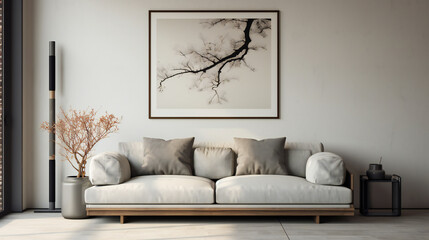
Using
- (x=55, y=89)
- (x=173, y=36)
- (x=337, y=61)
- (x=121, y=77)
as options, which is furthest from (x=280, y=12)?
(x=55, y=89)

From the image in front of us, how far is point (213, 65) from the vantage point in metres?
5.36

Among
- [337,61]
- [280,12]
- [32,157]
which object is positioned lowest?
[32,157]

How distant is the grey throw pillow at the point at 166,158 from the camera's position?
4914 millimetres

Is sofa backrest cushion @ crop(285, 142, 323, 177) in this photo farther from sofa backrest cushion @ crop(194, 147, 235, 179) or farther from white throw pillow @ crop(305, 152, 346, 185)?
sofa backrest cushion @ crop(194, 147, 235, 179)

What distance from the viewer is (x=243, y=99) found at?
5363 millimetres

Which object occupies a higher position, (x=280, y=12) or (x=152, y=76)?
(x=280, y=12)

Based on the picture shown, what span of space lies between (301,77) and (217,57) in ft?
3.24

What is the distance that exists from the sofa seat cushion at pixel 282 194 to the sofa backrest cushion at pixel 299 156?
0.57 meters

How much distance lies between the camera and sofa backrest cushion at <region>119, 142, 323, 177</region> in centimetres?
503

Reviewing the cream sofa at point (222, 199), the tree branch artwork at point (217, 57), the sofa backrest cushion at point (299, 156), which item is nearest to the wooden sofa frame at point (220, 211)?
the cream sofa at point (222, 199)

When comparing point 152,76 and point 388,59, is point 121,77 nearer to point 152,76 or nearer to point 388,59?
point 152,76

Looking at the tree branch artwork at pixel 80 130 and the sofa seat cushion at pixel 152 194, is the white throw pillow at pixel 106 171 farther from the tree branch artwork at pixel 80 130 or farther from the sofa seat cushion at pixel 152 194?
the tree branch artwork at pixel 80 130

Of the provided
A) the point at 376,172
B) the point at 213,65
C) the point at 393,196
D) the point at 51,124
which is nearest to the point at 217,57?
the point at 213,65

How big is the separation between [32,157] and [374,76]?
4014 millimetres
